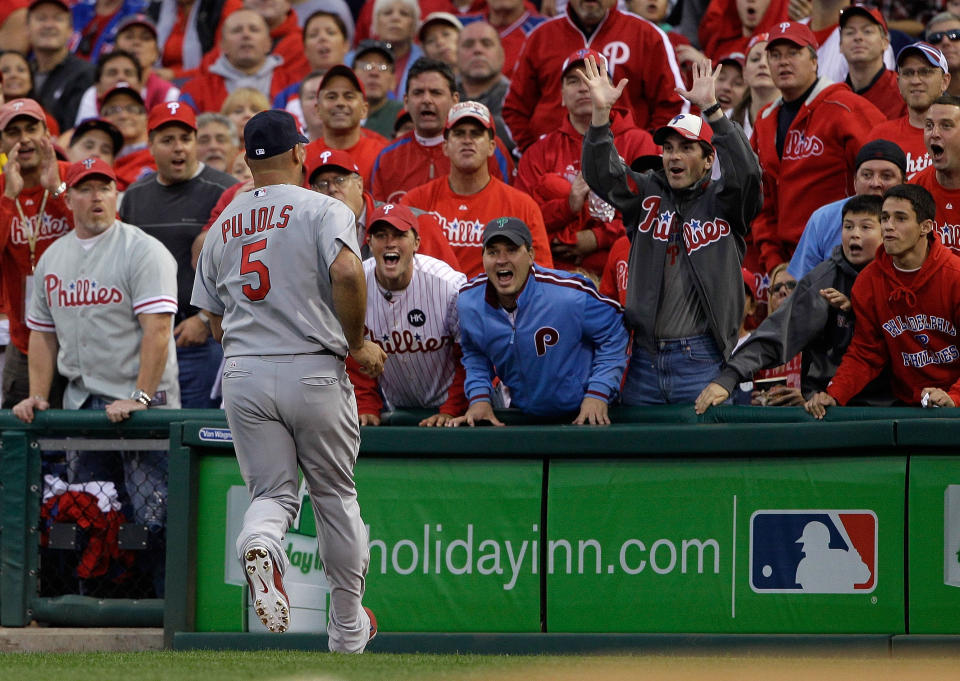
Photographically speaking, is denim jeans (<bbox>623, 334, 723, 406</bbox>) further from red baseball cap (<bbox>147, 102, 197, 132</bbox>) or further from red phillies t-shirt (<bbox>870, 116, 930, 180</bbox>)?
red baseball cap (<bbox>147, 102, 197, 132</bbox>)

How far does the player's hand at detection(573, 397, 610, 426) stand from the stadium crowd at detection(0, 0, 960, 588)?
0.01m

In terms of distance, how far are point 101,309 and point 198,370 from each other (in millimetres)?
1047

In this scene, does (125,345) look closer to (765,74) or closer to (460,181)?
(460,181)

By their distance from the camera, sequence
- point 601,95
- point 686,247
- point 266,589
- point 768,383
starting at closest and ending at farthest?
point 266,589 < point 686,247 < point 601,95 < point 768,383

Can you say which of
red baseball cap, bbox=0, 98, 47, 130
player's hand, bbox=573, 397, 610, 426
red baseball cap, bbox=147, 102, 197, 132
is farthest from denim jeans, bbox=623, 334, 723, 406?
red baseball cap, bbox=0, 98, 47, 130

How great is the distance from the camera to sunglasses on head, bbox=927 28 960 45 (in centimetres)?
839

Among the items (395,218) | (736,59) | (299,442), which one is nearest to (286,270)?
(299,442)

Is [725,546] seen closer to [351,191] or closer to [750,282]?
[750,282]

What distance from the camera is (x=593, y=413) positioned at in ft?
20.4

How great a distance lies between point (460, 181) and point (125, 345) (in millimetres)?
2097

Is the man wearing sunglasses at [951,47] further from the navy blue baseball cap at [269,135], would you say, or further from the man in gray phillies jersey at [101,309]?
the man in gray phillies jersey at [101,309]

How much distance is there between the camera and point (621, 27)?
9.23m

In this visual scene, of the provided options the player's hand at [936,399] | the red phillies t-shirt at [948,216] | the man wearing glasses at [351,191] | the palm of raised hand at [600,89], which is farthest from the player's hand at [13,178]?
the player's hand at [936,399]

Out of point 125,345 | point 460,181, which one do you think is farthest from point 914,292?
point 125,345
